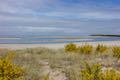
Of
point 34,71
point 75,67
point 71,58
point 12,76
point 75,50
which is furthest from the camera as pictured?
point 75,50

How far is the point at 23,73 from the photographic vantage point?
1032 cm

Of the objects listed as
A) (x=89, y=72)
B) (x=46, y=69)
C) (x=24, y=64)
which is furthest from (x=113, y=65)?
(x=89, y=72)

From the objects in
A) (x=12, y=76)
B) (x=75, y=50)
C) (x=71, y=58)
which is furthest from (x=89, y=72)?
(x=75, y=50)

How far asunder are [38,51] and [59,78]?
8.79 m

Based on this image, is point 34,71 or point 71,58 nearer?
point 34,71

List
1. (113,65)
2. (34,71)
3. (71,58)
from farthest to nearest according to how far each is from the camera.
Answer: (71,58), (113,65), (34,71)

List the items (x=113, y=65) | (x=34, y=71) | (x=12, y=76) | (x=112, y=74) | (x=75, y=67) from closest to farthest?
(x=112, y=74) < (x=12, y=76) < (x=34, y=71) < (x=75, y=67) < (x=113, y=65)

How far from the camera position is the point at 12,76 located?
347 inches

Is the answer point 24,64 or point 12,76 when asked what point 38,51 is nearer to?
point 24,64

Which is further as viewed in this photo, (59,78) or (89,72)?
(59,78)

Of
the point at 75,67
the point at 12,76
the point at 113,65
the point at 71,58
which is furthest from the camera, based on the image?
the point at 71,58

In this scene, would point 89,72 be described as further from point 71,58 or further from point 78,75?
point 71,58

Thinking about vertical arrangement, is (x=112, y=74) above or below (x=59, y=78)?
above

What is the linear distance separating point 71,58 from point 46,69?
2.82 m
